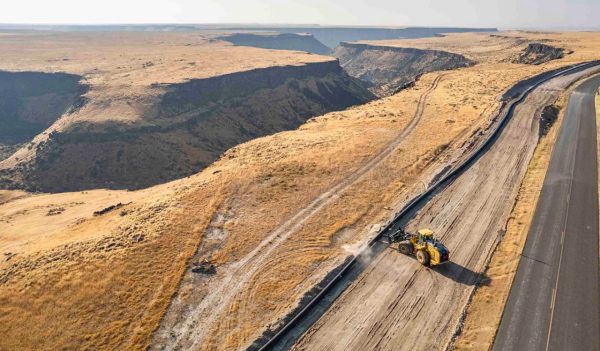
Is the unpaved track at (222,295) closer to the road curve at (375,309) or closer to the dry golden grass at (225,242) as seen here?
the dry golden grass at (225,242)

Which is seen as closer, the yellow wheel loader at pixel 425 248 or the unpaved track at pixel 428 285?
the unpaved track at pixel 428 285

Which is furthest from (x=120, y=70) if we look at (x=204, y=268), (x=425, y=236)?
(x=425, y=236)

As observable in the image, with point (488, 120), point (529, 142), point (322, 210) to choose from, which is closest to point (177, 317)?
point (322, 210)

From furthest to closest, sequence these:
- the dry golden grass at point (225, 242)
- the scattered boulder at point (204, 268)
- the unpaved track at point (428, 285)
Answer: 1. the scattered boulder at point (204, 268)
2. the dry golden grass at point (225, 242)
3. the unpaved track at point (428, 285)

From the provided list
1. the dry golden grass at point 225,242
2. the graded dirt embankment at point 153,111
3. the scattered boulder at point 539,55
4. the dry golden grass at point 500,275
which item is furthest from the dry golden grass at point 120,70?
the dry golden grass at point 500,275

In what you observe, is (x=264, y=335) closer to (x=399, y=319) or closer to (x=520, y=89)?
(x=399, y=319)

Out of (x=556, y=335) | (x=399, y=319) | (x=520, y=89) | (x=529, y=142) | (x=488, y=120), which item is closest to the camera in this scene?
(x=556, y=335)
